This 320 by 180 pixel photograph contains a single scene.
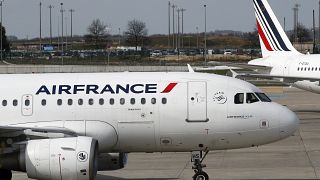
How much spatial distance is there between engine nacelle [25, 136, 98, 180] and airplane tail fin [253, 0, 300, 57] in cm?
3269

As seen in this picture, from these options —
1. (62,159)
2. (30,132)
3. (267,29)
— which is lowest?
(62,159)

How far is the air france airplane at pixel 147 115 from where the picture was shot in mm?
19031

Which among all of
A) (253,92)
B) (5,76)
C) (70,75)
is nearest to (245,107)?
(253,92)

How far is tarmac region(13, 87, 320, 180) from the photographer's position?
22.0 meters

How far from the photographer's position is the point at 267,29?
165 ft

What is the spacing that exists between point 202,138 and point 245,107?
1283 mm

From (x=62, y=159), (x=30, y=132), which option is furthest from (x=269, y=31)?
(x=62, y=159)

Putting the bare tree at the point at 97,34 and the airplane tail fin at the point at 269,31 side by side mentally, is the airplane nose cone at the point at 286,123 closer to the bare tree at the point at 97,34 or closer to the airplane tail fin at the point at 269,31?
the airplane tail fin at the point at 269,31

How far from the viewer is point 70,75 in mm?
20031

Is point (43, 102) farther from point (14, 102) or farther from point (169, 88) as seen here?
point (169, 88)

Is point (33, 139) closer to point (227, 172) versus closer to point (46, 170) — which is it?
point (46, 170)

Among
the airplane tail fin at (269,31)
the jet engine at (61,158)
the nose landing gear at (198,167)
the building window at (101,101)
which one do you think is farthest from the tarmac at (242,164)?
the airplane tail fin at (269,31)

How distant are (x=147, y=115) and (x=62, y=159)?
2486 mm

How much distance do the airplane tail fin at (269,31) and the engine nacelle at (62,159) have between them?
107ft
